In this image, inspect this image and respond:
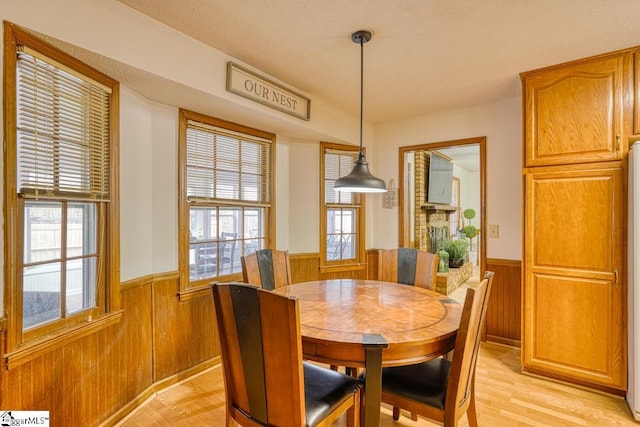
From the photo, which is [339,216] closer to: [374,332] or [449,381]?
[374,332]

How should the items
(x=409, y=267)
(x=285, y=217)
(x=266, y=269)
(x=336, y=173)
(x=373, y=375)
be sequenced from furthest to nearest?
(x=336, y=173)
(x=285, y=217)
(x=409, y=267)
(x=266, y=269)
(x=373, y=375)

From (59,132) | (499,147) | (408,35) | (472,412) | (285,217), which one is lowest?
(472,412)

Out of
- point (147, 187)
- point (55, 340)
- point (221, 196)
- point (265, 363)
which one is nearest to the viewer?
point (265, 363)

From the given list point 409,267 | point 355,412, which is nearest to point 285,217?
point 409,267

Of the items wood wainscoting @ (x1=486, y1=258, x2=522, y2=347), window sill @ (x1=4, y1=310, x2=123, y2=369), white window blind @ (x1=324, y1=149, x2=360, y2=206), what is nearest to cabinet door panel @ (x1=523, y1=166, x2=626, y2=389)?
wood wainscoting @ (x1=486, y1=258, x2=522, y2=347)

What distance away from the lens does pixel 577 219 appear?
242 centimetres

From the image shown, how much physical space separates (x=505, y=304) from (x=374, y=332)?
7.73 ft

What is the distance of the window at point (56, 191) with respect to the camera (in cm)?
147

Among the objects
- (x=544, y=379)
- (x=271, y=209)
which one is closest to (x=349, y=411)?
(x=544, y=379)

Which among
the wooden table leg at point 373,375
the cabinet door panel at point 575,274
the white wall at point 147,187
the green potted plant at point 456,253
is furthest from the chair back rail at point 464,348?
the green potted plant at point 456,253

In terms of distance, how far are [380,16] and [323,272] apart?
261 cm

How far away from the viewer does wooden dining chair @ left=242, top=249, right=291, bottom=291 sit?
2432 mm

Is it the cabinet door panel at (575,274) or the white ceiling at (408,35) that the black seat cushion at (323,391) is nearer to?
the cabinet door panel at (575,274)

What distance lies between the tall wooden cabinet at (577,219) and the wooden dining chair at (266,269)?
2.01 m
